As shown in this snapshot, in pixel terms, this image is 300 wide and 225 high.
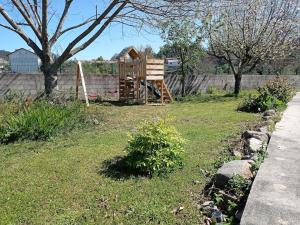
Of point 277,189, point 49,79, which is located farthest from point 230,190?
point 49,79

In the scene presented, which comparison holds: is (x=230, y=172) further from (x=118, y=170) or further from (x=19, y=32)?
(x=19, y=32)

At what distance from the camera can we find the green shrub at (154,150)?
15.6 feet

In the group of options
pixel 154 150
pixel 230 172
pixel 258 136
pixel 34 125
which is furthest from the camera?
pixel 34 125

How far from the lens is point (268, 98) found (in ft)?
36.7

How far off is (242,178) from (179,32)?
12.8 meters

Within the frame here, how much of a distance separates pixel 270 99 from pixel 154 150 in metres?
7.29

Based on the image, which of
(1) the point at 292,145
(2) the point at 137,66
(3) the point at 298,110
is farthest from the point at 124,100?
(1) the point at 292,145

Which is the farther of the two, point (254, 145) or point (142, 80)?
point (142, 80)

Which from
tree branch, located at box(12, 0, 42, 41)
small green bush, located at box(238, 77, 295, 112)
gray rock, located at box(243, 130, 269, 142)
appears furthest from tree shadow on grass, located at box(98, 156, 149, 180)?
tree branch, located at box(12, 0, 42, 41)

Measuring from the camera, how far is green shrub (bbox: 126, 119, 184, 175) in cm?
475

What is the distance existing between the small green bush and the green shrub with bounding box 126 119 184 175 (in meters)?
6.11

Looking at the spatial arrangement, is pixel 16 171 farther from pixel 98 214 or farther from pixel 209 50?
pixel 209 50

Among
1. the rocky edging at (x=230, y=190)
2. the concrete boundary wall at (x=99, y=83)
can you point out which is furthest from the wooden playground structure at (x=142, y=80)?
the rocky edging at (x=230, y=190)

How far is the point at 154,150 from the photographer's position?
4.81 m
